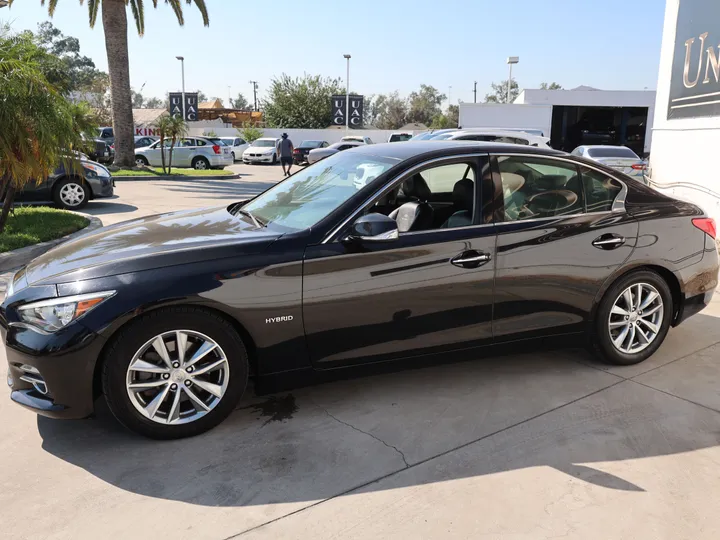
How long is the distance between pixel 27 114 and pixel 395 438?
6.51 m

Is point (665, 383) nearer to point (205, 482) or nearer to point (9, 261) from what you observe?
point (205, 482)

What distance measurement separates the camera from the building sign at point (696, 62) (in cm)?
1012

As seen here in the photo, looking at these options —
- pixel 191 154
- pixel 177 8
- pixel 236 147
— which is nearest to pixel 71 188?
pixel 177 8

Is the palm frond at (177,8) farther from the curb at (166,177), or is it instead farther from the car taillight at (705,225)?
the car taillight at (705,225)

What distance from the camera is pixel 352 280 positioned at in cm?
363

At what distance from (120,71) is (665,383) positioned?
20809mm

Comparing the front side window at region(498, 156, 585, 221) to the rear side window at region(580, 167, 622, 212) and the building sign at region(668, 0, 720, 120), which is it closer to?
the rear side window at region(580, 167, 622, 212)

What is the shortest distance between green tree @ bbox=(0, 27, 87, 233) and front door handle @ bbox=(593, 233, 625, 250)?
21.5ft

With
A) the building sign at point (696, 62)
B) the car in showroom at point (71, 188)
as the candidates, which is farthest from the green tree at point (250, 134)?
the building sign at point (696, 62)

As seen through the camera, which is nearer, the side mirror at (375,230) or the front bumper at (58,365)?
the front bumper at (58,365)

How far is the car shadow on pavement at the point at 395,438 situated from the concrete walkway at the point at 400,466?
1 cm

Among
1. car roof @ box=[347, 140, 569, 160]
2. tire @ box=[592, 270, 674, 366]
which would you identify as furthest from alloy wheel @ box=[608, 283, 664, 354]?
car roof @ box=[347, 140, 569, 160]

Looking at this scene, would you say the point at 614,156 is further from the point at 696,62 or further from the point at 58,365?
the point at 58,365

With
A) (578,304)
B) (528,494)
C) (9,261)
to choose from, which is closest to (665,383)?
(578,304)
